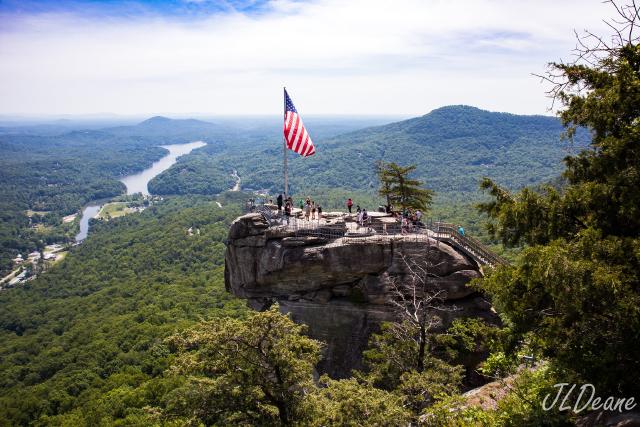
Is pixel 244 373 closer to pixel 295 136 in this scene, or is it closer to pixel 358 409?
pixel 358 409

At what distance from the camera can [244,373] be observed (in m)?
13.6

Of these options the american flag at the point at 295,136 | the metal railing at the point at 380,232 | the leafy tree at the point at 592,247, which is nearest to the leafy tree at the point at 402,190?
the metal railing at the point at 380,232

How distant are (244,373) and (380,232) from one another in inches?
484

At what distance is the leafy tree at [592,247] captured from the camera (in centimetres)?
840

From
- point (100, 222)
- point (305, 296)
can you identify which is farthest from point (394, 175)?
point (100, 222)

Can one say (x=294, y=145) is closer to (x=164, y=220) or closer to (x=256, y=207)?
(x=256, y=207)

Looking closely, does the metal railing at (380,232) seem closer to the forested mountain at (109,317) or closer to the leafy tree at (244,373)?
the forested mountain at (109,317)

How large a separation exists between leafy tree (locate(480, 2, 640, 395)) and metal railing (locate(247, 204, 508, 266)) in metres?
10.1

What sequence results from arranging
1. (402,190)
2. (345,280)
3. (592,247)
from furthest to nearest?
1. (402,190)
2. (345,280)
3. (592,247)

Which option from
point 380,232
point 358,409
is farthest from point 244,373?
point 380,232

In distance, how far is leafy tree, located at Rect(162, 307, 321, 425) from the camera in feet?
44.2

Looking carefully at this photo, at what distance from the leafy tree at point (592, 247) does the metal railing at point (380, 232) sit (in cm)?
1008

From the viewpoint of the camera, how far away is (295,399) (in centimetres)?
1383

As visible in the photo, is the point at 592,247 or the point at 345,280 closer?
the point at 592,247
